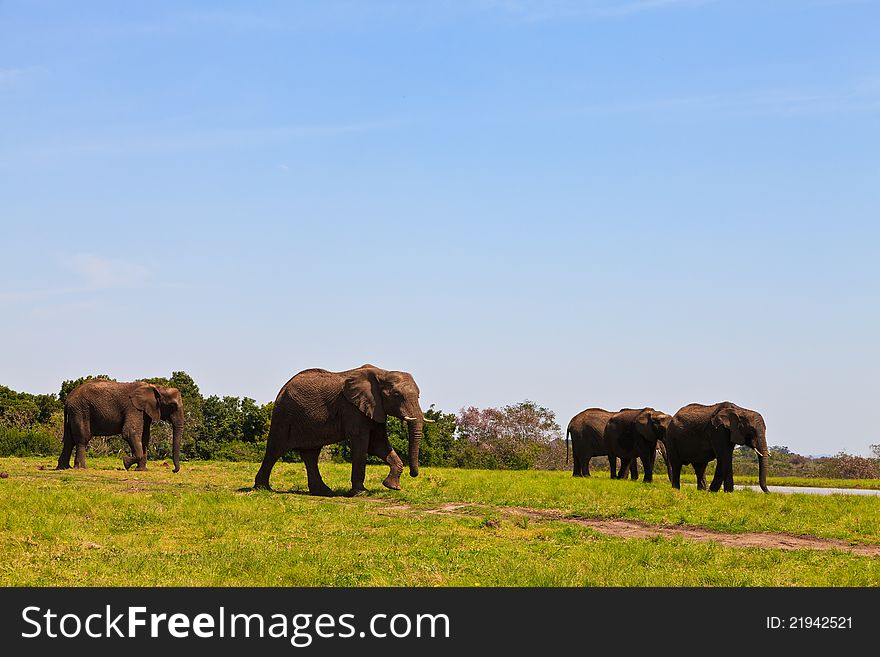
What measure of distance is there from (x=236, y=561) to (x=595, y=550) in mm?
5859

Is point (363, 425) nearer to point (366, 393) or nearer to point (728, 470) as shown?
point (366, 393)

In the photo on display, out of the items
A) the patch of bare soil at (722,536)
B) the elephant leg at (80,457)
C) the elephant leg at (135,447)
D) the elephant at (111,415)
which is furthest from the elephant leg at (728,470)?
the elephant leg at (80,457)

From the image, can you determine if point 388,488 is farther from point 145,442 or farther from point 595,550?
point 145,442

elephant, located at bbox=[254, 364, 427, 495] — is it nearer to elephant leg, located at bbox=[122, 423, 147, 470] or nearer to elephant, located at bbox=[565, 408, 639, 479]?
elephant leg, located at bbox=[122, 423, 147, 470]

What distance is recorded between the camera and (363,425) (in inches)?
1101

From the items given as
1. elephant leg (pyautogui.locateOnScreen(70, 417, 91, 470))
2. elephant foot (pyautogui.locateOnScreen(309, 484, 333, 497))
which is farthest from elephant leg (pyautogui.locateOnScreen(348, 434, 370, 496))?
elephant leg (pyautogui.locateOnScreen(70, 417, 91, 470))

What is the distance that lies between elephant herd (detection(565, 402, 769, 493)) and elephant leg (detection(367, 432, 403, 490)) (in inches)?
451

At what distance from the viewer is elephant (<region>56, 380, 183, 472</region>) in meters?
37.9

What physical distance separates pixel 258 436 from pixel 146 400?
2713 cm

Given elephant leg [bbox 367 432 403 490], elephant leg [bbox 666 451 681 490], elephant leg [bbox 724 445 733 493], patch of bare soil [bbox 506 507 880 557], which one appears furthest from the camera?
elephant leg [bbox 666 451 681 490]

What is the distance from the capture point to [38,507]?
797 inches

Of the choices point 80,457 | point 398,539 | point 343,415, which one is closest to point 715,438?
point 343,415

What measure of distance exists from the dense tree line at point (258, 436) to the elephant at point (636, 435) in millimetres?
14654
